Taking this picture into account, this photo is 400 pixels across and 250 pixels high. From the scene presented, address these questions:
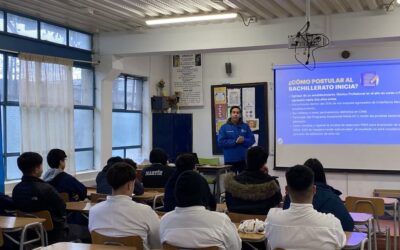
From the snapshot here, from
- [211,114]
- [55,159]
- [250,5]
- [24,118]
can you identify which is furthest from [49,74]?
[211,114]

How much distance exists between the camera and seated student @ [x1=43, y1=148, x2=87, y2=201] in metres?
4.97

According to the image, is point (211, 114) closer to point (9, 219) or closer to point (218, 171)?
point (218, 171)

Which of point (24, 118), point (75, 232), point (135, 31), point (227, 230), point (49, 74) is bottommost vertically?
point (75, 232)

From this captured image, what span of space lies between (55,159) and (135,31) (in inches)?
131

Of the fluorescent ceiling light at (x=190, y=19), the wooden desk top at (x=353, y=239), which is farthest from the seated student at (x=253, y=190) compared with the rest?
the fluorescent ceiling light at (x=190, y=19)

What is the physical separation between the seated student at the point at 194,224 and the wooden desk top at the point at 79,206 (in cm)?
174

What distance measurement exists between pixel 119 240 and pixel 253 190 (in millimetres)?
1189

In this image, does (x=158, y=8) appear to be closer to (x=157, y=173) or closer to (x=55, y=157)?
(x=157, y=173)

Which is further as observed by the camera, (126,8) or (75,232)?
(126,8)

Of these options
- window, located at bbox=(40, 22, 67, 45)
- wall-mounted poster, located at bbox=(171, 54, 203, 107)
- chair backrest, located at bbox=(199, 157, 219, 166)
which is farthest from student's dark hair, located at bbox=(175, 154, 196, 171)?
wall-mounted poster, located at bbox=(171, 54, 203, 107)

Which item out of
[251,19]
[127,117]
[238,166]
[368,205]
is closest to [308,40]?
[251,19]

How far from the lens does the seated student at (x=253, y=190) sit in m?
3.75

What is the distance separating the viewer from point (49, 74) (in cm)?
689

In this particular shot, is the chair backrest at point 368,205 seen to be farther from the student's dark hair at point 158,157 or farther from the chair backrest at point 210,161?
the chair backrest at point 210,161
